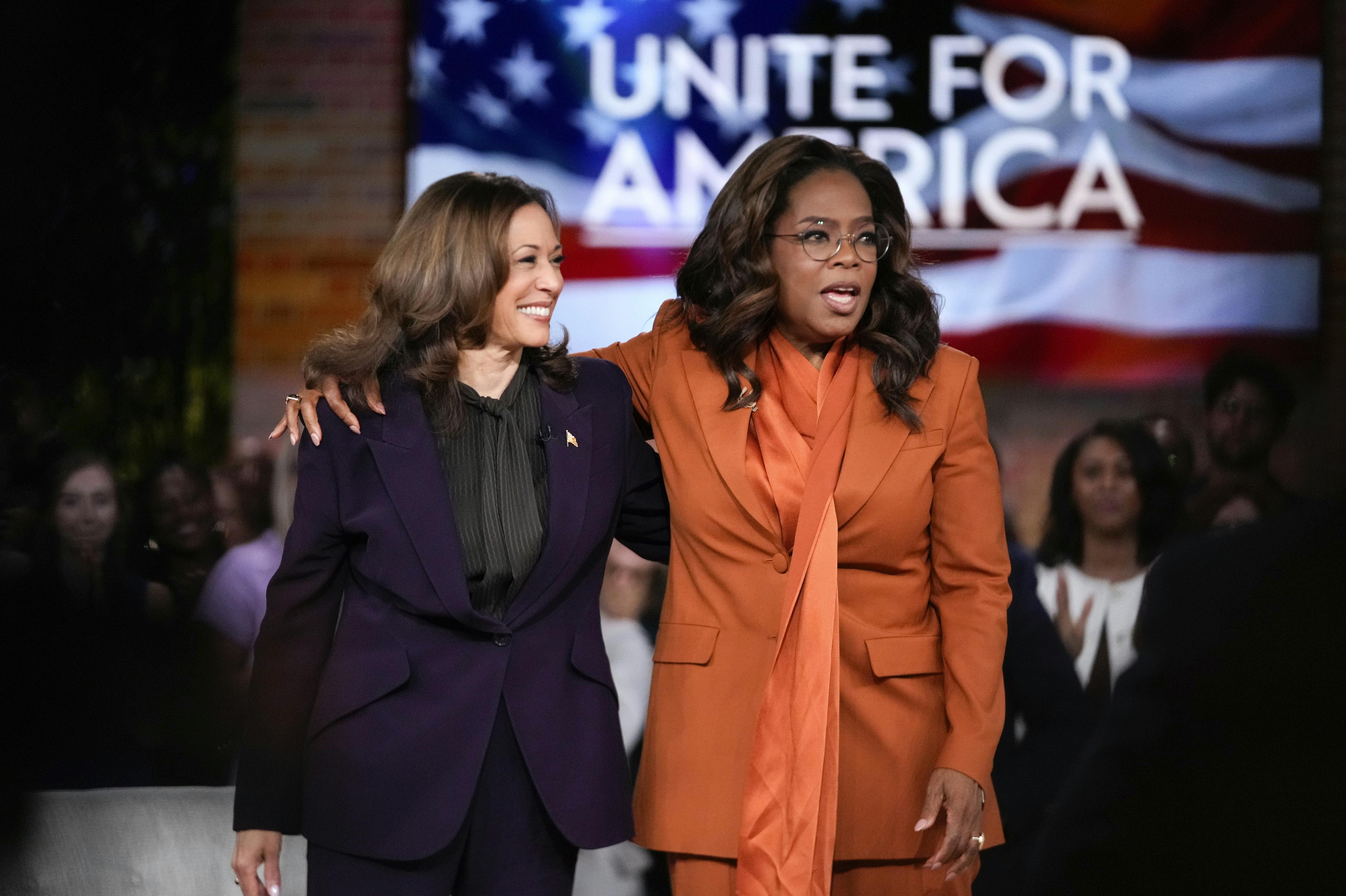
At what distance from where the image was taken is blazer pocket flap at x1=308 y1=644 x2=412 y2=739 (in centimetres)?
194

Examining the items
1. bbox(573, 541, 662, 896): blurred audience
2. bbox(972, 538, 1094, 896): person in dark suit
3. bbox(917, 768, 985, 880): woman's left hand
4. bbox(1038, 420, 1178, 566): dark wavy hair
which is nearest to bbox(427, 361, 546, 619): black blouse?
bbox(917, 768, 985, 880): woman's left hand

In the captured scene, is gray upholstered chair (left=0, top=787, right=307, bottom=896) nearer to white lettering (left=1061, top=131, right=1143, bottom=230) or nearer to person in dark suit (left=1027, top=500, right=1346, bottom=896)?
person in dark suit (left=1027, top=500, right=1346, bottom=896)

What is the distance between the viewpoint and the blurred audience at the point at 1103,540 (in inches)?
165

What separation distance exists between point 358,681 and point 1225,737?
1808 mm

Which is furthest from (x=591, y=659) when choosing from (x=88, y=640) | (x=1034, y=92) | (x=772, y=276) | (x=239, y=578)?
(x=1034, y=92)

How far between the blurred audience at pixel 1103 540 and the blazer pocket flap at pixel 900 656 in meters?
2.16

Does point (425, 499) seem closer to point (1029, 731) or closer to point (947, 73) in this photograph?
point (1029, 731)

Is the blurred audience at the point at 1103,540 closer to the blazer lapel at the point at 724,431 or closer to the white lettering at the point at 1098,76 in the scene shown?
the white lettering at the point at 1098,76

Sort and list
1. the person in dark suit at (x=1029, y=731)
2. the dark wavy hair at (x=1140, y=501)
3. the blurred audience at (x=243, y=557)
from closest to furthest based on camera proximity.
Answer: the person in dark suit at (x=1029, y=731) < the blurred audience at (x=243, y=557) < the dark wavy hair at (x=1140, y=501)

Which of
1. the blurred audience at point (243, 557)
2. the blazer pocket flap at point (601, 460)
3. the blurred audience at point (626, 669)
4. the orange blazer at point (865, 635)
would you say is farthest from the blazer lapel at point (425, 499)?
the blurred audience at point (243, 557)

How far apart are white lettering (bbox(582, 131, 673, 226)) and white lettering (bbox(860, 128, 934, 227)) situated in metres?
0.70

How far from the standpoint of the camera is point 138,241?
189 inches

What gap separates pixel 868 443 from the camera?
2123 millimetres

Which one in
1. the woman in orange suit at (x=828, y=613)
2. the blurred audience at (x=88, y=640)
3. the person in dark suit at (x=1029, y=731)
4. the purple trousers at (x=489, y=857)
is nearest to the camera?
the purple trousers at (x=489, y=857)
